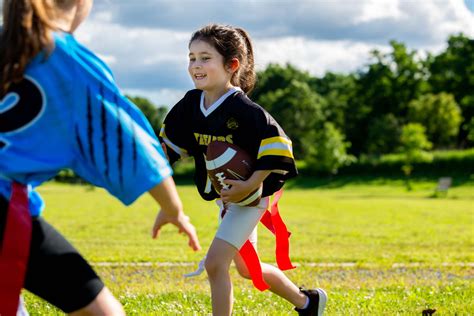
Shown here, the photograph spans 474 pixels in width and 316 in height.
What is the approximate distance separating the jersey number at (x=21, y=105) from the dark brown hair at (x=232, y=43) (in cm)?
219

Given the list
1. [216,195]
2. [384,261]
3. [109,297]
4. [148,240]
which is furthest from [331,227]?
[109,297]

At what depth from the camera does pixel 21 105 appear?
2781mm

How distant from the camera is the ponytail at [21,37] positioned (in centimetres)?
271

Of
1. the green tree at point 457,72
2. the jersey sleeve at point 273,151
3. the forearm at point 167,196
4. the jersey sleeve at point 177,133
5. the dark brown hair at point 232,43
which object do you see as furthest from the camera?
the green tree at point 457,72

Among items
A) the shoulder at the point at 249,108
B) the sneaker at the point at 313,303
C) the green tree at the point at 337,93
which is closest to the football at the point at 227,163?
the shoulder at the point at 249,108

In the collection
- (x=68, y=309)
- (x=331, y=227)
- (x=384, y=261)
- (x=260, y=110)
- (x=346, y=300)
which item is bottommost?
(x=331, y=227)

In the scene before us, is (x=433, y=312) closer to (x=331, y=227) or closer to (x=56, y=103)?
(x=56, y=103)

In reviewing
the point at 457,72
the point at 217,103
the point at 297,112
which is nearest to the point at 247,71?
the point at 217,103

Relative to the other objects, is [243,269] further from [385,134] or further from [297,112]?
[297,112]

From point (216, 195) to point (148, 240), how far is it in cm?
946

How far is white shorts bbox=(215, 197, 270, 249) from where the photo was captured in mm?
4609

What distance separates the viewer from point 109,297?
288 centimetres

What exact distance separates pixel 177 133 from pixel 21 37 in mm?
2318

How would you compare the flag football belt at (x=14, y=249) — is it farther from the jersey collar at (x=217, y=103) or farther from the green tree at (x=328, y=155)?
the green tree at (x=328, y=155)
